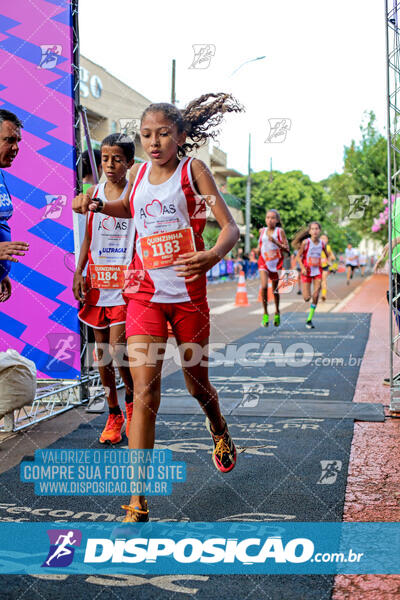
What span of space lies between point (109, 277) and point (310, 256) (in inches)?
372

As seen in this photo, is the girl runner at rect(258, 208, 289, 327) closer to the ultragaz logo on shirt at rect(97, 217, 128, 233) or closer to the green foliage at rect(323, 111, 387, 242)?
the ultragaz logo on shirt at rect(97, 217, 128, 233)

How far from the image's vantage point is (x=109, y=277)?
4.93 meters

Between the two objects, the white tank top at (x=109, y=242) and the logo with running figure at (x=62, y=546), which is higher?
the white tank top at (x=109, y=242)

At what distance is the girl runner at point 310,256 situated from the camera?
45.2ft

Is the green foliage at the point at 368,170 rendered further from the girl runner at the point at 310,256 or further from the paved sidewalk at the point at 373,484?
the paved sidewalk at the point at 373,484

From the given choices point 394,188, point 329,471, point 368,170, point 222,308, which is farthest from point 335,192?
point 329,471

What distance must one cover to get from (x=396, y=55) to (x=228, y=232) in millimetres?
2881

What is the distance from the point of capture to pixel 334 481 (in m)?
3.99

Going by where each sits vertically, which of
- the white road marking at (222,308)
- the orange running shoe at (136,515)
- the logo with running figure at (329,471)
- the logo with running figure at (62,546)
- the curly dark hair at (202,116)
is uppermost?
the curly dark hair at (202,116)

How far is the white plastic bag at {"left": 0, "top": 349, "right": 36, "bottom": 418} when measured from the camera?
194 inches

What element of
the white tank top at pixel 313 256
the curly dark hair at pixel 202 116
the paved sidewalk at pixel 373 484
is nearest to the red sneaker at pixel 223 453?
the paved sidewalk at pixel 373 484

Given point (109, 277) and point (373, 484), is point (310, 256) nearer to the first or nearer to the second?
point (109, 277)

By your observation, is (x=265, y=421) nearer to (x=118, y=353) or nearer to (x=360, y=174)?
(x=118, y=353)

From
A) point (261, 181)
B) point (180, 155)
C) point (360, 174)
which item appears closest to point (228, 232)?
point (180, 155)
